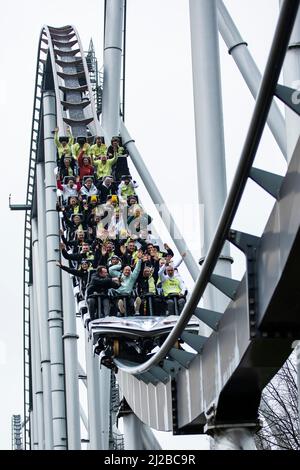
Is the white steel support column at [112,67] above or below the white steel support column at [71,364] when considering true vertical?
above

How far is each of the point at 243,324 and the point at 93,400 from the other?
33.4 feet

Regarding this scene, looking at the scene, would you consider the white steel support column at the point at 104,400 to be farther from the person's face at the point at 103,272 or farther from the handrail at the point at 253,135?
the handrail at the point at 253,135

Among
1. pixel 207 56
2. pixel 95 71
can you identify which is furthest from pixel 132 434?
pixel 95 71

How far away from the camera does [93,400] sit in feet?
53.6

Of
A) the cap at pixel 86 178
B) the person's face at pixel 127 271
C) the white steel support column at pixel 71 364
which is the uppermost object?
the cap at pixel 86 178

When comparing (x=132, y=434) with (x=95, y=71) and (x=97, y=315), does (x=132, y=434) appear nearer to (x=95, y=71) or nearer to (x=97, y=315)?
(x=97, y=315)

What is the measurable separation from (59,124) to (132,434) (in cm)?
660

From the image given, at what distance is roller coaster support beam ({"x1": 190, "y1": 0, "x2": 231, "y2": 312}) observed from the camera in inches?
390

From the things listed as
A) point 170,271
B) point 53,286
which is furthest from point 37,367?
point 170,271

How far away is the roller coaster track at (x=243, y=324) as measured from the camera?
17.7 feet

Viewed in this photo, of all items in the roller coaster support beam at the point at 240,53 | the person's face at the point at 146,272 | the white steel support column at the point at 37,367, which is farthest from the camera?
the white steel support column at the point at 37,367

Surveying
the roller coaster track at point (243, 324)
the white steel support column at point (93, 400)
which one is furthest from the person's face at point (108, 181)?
the roller coaster track at point (243, 324)

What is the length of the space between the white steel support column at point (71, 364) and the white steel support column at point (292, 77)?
9.29 meters

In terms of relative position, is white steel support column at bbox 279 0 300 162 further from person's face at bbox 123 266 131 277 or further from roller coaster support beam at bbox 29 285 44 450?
roller coaster support beam at bbox 29 285 44 450
